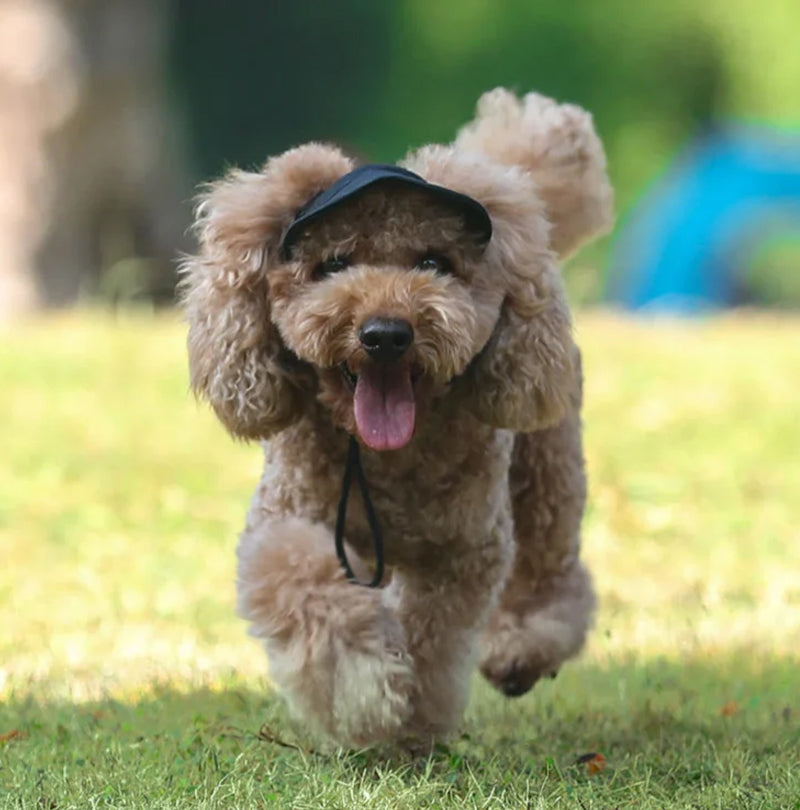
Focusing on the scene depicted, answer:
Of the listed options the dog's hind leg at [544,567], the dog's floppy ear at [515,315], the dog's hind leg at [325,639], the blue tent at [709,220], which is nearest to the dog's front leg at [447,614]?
the dog's hind leg at [325,639]

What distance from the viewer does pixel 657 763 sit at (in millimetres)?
4328

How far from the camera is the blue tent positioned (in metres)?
16.0

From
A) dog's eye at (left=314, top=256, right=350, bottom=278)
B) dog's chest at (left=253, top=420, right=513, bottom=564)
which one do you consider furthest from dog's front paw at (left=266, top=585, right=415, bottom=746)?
dog's eye at (left=314, top=256, right=350, bottom=278)

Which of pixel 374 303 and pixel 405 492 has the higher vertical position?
pixel 374 303

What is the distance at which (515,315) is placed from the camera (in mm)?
4281

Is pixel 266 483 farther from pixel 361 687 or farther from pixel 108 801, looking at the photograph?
pixel 108 801

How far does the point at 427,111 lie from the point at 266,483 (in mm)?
14103

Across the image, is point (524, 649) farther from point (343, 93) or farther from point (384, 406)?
point (343, 93)

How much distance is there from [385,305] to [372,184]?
12.0 inches

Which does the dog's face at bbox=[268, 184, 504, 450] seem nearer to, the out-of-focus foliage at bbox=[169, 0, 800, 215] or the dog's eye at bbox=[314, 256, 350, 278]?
the dog's eye at bbox=[314, 256, 350, 278]

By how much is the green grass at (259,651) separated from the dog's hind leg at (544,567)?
0.60ft

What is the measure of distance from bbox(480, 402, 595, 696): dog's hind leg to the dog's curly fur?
0.47 meters

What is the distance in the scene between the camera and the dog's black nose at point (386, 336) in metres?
3.90

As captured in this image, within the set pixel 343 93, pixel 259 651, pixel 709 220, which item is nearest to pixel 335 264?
pixel 259 651
